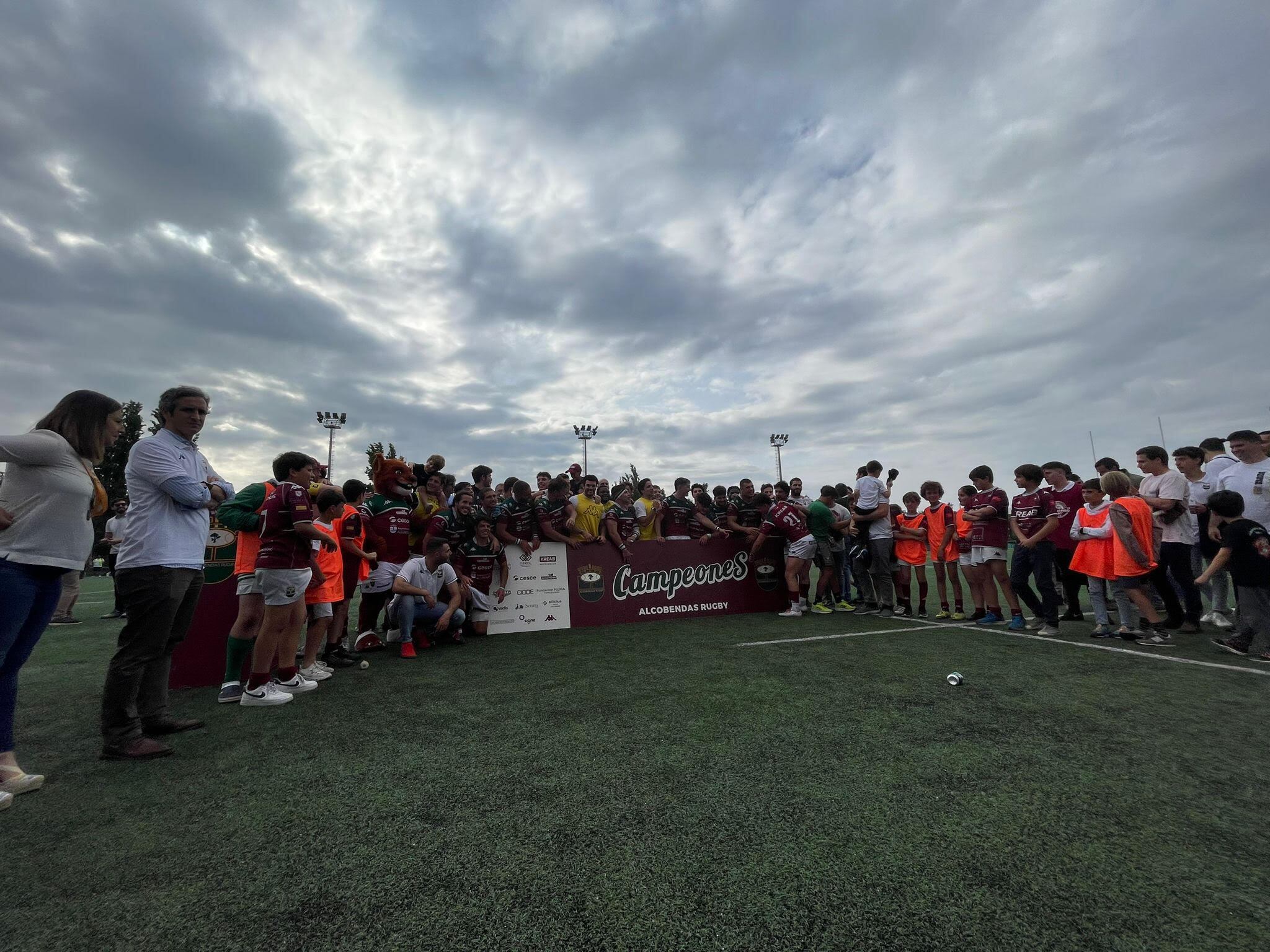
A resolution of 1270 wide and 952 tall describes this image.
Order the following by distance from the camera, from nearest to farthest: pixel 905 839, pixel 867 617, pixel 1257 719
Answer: pixel 905 839 → pixel 1257 719 → pixel 867 617

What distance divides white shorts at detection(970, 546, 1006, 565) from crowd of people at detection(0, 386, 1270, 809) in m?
0.03

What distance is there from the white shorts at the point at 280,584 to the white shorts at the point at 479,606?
9.40ft

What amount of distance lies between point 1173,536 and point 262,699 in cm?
895

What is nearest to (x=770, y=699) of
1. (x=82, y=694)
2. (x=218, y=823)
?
(x=218, y=823)

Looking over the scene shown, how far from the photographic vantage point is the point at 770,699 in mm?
3826

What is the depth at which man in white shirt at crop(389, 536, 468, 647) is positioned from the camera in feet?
19.8

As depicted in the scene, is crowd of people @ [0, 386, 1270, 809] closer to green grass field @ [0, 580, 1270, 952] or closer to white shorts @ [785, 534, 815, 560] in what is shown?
white shorts @ [785, 534, 815, 560]

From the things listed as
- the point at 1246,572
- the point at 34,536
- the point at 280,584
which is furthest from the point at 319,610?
the point at 1246,572

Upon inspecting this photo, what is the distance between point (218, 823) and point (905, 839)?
2.83m

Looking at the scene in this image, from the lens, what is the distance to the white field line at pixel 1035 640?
4.52 m

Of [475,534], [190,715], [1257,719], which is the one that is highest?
[475,534]

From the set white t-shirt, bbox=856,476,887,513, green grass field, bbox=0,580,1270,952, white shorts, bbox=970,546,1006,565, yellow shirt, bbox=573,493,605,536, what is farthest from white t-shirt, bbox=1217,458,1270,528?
yellow shirt, bbox=573,493,605,536

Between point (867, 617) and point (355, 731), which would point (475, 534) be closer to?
point (355, 731)

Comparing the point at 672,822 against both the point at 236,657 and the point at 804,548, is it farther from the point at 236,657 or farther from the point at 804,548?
the point at 804,548
